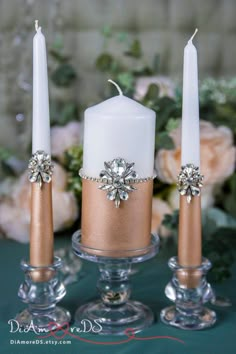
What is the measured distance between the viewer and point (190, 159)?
0.73m

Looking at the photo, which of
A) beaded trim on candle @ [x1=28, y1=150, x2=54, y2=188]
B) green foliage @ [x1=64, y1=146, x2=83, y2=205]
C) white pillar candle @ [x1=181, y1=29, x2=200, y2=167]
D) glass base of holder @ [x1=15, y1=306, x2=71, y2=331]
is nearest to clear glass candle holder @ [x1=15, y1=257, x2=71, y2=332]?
glass base of holder @ [x1=15, y1=306, x2=71, y2=331]

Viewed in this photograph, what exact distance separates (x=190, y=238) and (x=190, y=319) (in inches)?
4.1

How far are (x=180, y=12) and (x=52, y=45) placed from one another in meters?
0.30

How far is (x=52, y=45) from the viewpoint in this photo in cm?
139

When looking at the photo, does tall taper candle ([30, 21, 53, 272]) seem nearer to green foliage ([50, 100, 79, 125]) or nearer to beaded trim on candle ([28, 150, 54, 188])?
beaded trim on candle ([28, 150, 54, 188])

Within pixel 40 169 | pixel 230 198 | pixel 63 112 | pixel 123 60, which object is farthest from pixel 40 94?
pixel 123 60

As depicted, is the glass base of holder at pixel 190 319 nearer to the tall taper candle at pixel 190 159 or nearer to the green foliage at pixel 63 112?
the tall taper candle at pixel 190 159

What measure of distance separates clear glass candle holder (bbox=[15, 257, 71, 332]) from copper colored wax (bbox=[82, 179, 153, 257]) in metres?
0.06

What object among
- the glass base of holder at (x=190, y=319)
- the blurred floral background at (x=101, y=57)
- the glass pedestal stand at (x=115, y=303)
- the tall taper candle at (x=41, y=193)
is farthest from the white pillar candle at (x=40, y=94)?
the blurred floral background at (x=101, y=57)

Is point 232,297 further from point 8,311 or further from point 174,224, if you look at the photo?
point 8,311

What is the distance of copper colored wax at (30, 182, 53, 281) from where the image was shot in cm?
74

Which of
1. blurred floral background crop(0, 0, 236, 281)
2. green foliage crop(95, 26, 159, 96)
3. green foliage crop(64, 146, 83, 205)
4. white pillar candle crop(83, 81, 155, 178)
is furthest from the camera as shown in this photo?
green foliage crop(95, 26, 159, 96)

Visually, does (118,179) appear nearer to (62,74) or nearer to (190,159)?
(190,159)

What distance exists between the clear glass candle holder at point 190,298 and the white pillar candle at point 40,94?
0.22 metres
